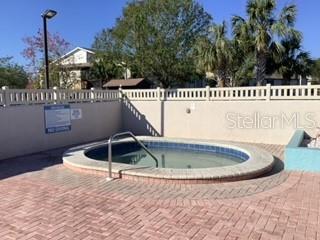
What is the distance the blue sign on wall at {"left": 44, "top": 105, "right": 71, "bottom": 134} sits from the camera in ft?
33.9

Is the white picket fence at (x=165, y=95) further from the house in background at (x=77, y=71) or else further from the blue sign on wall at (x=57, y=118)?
the house in background at (x=77, y=71)

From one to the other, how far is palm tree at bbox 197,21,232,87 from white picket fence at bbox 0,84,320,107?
23.3ft

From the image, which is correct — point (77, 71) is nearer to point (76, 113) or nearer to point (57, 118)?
point (76, 113)

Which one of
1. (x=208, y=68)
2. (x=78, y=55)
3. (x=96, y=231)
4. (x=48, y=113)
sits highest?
(x=78, y=55)

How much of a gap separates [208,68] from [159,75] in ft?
24.7

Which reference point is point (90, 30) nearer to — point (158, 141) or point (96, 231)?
point (158, 141)

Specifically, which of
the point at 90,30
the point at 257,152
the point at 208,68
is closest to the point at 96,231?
the point at 257,152

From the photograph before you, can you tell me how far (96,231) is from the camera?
4.17m

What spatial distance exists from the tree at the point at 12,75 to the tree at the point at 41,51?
428 centimetres

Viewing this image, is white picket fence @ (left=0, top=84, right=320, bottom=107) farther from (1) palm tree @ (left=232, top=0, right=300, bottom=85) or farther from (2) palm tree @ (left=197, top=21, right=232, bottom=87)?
(2) palm tree @ (left=197, top=21, right=232, bottom=87)

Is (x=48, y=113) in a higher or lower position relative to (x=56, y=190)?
higher

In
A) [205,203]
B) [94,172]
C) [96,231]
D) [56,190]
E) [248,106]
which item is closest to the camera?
[96,231]

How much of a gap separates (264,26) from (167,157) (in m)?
10.3

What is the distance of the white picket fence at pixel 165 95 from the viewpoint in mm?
9656
